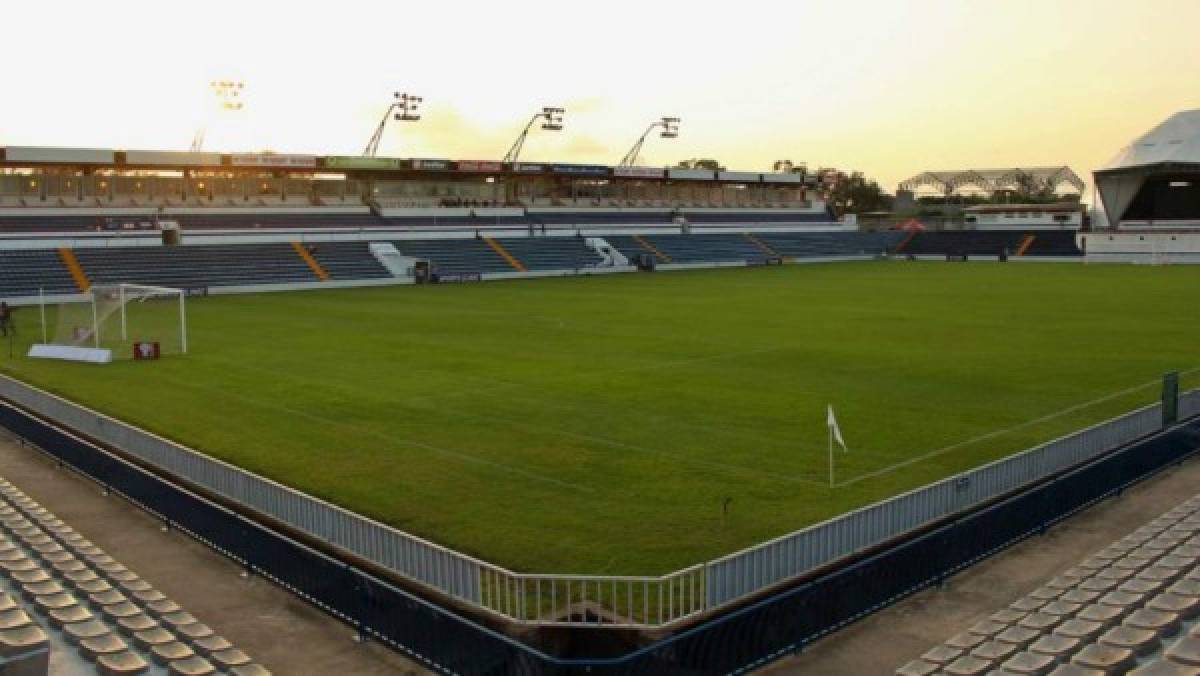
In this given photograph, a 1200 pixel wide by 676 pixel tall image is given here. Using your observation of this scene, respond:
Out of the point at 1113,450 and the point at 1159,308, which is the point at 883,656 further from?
the point at 1159,308

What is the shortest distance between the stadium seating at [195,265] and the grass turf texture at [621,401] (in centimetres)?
1271

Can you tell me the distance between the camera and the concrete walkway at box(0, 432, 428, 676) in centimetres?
1170

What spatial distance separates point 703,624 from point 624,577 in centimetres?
113

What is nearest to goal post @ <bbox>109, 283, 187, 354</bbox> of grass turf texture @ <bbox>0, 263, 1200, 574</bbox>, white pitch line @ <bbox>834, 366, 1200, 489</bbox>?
grass turf texture @ <bbox>0, 263, 1200, 574</bbox>

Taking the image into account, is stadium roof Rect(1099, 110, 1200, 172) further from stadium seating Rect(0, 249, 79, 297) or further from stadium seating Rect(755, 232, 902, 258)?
stadium seating Rect(0, 249, 79, 297)

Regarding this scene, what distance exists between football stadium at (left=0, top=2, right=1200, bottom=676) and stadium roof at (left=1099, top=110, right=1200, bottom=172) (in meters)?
49.3

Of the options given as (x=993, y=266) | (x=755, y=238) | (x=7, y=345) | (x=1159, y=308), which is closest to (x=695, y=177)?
(x=755, y=238)

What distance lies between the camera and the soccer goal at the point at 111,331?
34438mm

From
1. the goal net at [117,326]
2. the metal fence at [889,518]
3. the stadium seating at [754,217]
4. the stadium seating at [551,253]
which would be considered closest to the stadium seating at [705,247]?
the stadium seating at [754,217]

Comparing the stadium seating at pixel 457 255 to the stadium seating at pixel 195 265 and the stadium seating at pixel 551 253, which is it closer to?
the stadium seating at pixel 551 253

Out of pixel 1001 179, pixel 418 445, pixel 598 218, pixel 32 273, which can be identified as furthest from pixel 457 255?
pixel 1001 179

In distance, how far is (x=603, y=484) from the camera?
18047mm

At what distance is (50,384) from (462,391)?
12468 mm

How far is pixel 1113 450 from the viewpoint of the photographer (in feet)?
60.8
